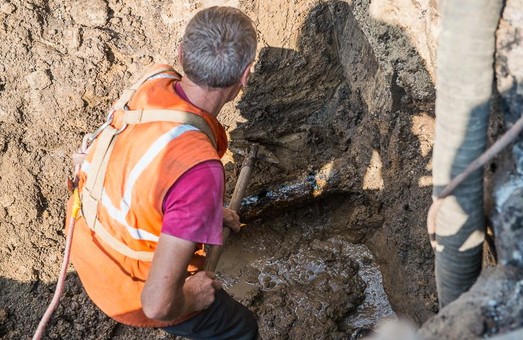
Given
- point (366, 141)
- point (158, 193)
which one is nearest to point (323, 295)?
point (366, 141)

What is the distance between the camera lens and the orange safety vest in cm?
216

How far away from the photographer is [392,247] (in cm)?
341

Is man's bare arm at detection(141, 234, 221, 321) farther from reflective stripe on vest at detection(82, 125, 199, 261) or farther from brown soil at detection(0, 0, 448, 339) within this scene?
brown soil at detection(0, 0, 448, 339)

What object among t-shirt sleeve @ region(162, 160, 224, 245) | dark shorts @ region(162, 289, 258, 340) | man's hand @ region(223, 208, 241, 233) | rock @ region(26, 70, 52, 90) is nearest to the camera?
t-shirt sleeve @ region(162, 160, 224, 245)

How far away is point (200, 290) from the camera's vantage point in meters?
2.47

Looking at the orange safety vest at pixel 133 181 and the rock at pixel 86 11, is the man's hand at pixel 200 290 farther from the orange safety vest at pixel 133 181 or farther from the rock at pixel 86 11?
the rock at pixel 86 11

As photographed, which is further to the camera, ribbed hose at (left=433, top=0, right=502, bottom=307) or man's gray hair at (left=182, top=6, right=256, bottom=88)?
man's gray hair at (left=182, top=6, right=256, bottom=88)

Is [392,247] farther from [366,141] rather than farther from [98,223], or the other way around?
[98,223]

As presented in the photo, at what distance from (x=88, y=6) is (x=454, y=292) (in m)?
2.69

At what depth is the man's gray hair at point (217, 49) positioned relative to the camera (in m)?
2.23

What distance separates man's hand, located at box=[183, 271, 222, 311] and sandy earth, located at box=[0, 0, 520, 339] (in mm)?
1001

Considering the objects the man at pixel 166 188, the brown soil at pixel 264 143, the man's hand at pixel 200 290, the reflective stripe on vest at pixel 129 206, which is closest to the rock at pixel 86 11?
→ the brown soil at pixel 264 143

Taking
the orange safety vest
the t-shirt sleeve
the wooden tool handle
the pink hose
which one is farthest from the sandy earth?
the t-shirt sleeve

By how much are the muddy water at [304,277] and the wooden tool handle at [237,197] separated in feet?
2.17
